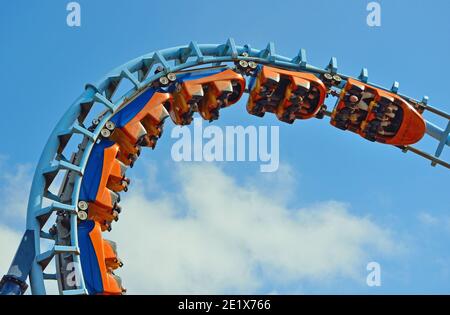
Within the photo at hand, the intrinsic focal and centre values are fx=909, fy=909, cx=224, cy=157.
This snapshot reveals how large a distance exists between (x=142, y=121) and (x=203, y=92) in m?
1.15

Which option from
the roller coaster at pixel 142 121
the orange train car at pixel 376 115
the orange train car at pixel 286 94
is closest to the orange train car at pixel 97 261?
the roller coaster at pixel 142 121

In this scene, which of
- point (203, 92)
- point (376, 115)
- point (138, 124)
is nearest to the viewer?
point (138, 124)

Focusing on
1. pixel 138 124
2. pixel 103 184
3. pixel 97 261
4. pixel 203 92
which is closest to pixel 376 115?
pixel 203 92

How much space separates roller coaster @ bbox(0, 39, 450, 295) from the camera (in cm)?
1276

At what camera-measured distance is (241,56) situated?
1499cm

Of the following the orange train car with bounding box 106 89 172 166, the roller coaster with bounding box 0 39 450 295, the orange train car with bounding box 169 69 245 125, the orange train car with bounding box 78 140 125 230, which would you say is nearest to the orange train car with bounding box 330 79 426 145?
the roller coaster with bounding box 0 39 450 295

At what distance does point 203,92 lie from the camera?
14.4 m

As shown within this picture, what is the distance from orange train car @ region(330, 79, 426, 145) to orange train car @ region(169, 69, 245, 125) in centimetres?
198

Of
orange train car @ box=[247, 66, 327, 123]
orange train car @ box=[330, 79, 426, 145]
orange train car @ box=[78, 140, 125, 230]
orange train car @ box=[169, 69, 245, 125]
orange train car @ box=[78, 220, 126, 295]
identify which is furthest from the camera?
orange train car @ box=[330, 79, 426, 145]

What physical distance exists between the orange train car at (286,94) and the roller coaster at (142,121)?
0.02 meters

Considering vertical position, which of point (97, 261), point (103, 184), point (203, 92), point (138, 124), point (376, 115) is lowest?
point (97, 261)

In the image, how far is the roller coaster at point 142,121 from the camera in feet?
41.9

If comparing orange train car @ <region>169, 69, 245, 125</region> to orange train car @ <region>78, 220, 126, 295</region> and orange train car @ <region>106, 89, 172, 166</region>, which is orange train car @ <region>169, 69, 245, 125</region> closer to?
orange train car @ <region>106, 89, 172, 166</region>

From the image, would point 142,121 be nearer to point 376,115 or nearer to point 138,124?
point 138,124
